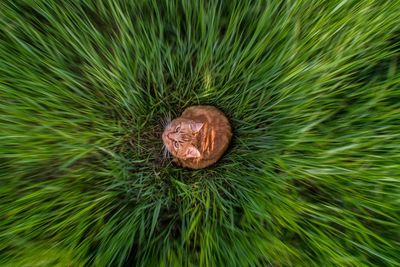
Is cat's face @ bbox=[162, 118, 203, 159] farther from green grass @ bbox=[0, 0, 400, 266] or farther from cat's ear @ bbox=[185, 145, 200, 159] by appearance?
green grass @ bbox=[0, 0, 400, 266]

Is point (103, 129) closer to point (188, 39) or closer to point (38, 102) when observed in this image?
point (38, 102)

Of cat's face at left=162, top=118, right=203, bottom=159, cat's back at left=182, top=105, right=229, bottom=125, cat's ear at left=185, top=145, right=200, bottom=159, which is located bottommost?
cat's ear at left=185, top=145, right=200, bottom=159

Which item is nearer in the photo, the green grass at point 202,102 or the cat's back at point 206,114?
the green grass at point 202,102

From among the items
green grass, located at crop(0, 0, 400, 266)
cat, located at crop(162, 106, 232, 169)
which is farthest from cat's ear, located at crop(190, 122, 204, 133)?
green grass, located at crop(0, 0, 400, 266)

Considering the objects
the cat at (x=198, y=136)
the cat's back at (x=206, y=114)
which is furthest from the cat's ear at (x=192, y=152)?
the cat's back at (x=206, y=114)

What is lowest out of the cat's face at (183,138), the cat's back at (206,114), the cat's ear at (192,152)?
the cat's ear at (192,152)

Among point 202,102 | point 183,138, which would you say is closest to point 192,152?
point 183,138

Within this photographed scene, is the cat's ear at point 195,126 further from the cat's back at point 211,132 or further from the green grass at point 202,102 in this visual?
the green grass at point 202,102
